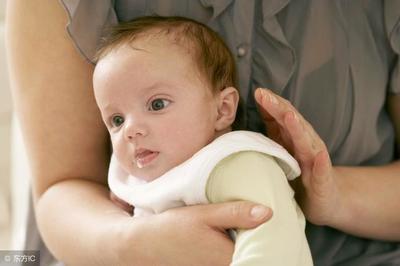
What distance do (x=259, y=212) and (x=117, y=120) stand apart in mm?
290

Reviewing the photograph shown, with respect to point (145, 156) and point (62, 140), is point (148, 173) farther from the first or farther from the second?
point (62, 140)

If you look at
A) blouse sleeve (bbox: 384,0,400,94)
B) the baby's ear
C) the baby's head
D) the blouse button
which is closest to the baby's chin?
the baby's head

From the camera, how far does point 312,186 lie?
938 millimetres

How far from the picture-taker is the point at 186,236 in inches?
34.5

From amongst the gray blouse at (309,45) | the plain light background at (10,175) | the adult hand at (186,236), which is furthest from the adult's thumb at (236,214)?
the plain light background at (10,175)

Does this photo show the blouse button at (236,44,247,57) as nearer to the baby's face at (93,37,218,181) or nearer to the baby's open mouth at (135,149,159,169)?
the baby's face at (93,37,218,181)

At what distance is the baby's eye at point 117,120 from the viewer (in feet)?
3.07

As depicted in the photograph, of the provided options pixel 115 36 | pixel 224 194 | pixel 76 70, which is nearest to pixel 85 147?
pixel 76 70

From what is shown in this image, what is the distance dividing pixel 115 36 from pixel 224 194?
0.32 m

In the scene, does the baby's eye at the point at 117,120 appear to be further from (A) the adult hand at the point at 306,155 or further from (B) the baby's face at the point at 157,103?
(A) the adult hand at the point at 306,155

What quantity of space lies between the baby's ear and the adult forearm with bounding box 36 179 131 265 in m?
0.22

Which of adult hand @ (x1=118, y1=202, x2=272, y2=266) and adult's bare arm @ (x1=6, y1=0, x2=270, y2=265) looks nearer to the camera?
adult hand @ (x1=118, y1=202, x2=272, y2=266)

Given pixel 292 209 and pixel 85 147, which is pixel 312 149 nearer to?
pixel 292 209

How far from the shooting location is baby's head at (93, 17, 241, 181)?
89 cm
